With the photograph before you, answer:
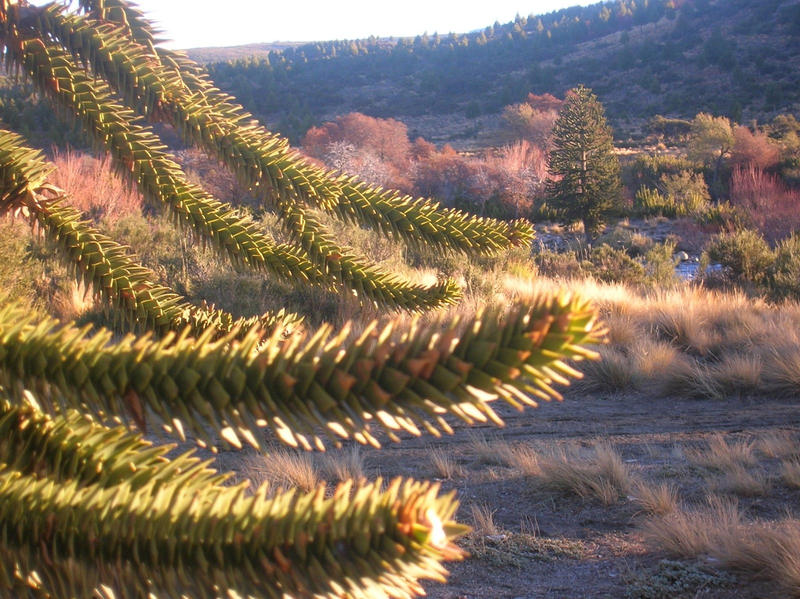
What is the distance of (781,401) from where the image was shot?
7293 millimetres

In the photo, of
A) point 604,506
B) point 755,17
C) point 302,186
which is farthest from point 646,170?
point 755,17

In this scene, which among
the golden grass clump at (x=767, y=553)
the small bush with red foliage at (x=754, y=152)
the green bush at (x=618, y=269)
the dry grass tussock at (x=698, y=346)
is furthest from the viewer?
the small bush with red foliage at (x=754, y=152)

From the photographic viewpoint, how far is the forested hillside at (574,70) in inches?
1881

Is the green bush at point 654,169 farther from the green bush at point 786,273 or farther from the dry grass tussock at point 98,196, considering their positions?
the dry grass tussock at point 98,196

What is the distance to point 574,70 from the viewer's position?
58250mm

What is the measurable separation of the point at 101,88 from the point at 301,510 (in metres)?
1.38

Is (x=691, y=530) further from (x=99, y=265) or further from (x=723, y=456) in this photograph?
(x=99, y=265)

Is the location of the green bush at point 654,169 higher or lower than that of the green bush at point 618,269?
higher

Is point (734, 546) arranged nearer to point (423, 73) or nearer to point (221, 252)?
point (221, 252)

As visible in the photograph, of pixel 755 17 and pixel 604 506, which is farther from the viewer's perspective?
pixel 755 17

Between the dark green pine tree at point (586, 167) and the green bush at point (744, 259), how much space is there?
880 centimetres

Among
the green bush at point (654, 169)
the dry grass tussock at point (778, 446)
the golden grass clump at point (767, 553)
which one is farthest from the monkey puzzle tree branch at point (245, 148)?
the green bush at point (654, 169)

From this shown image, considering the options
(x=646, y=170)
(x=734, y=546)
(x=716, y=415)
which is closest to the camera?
(x=734, y=546)

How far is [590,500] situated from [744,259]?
11.5 meters
